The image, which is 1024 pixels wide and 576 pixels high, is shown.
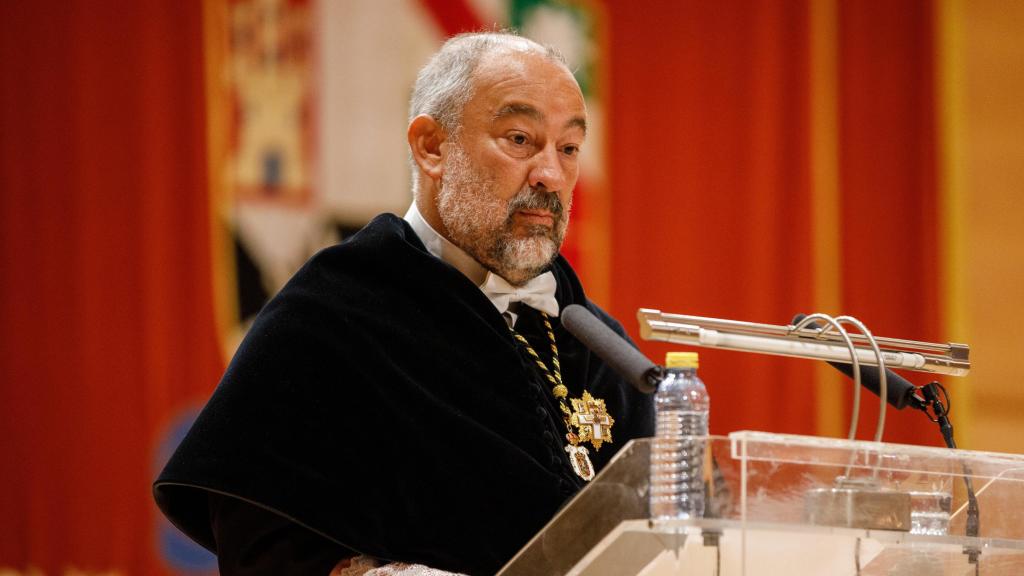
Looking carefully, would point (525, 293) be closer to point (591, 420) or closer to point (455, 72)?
point (591, 420)

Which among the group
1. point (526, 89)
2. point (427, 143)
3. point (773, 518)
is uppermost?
point (526, 89)

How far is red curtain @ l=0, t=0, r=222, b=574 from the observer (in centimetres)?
541

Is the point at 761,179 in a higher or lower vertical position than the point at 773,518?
higher

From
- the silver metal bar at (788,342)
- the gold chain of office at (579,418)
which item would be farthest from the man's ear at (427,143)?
the silver metal bar at (788,342)

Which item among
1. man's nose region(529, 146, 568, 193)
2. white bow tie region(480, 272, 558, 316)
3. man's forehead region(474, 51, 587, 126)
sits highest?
man's forehead region(474, 51, 587, 126)

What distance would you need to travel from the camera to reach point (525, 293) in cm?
336

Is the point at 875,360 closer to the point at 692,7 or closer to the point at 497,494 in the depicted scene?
the point at 497,494

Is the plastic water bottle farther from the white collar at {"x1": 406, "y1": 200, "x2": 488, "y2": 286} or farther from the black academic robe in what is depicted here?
the white collar at {"x1": 406, "y1": 200, "x2": 488, "y2": 286}

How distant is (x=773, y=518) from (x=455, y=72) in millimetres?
1677

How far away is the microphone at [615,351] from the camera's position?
2.23m

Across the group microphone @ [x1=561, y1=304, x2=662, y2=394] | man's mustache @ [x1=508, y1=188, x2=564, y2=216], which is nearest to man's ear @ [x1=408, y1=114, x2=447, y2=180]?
man's mustache @ [x1=508, y1=188, x2=564, y2=216]

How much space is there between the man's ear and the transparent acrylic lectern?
1434mm

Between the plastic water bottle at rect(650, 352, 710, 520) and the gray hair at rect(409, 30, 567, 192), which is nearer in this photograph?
the plastic water bottle at rect(650, 352, 710, 520)

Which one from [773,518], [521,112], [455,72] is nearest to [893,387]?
[773,518]
